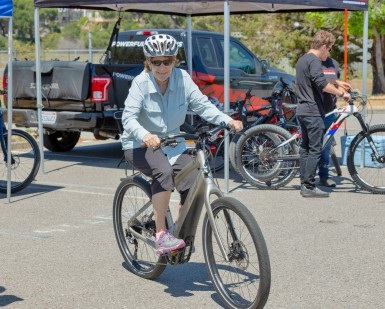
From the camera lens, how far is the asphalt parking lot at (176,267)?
6305 mm

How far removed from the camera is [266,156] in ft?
36.6

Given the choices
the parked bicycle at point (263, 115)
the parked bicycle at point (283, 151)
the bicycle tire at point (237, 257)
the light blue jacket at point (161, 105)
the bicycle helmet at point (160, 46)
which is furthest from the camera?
the parked bicycle at point (263, 115)

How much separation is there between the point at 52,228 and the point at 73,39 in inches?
3466

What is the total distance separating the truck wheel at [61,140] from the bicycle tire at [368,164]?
5316 millimetres

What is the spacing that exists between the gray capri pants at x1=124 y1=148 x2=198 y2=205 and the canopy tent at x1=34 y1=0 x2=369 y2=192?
167 inches

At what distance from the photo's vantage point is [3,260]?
745 cm

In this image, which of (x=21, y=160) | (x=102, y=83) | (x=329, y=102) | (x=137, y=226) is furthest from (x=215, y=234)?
(x=102, y=83)

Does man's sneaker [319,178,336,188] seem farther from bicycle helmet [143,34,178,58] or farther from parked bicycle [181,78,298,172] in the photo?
bicycle helmet [143,34,178,58]

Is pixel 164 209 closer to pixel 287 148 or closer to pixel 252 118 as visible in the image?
pixel 287 148

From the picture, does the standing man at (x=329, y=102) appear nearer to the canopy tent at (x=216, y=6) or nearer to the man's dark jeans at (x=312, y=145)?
the man's dark jeans at (x=312, y=145)

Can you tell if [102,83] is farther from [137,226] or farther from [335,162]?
[137,226]

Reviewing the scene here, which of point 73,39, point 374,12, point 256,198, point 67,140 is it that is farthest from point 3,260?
point 73,39

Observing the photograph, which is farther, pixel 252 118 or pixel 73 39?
pixel 73 39

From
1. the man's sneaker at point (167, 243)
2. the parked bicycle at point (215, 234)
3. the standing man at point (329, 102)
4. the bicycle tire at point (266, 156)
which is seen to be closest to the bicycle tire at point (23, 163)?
the bicycle tire at point (266, 156)
